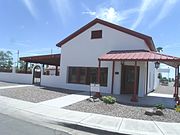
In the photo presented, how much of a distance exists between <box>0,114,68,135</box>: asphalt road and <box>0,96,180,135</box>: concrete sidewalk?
60cm

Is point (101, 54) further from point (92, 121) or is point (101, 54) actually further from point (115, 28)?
point (92, 121)

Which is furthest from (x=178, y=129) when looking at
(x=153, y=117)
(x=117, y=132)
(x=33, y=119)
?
(x=33, y=119)

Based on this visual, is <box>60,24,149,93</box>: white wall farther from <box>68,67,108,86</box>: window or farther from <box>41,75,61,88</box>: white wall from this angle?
<box>41,75,61,88</box>: white wall

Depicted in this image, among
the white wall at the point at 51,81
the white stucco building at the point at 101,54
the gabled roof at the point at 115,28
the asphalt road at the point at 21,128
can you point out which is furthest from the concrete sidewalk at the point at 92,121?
the white wall at the point at 51,81

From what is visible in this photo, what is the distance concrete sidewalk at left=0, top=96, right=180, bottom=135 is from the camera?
25.0 feet

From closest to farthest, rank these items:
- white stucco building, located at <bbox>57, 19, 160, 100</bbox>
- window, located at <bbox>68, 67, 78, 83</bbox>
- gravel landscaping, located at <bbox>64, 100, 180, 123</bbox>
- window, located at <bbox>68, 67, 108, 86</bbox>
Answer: gravel landscaping, located at <bbox>64, 100, 180, 123</bbox>
white stucco building, located at <bbox>57, 19, 160, 100</bbox>
window, located at <bbox>68, 67, 108, 86</bbox>
window, located at <bbox>68, 67, 78, 83</bbox>

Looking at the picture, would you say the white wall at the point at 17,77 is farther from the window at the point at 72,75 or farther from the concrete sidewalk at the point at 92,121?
the concrete sidewalk at the point at 92,121

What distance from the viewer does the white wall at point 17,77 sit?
25672 millimetres

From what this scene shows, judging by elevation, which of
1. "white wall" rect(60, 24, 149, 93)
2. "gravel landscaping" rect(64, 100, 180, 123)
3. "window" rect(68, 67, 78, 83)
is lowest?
"gravel landscaping" rect(64, 100, 180, 123)

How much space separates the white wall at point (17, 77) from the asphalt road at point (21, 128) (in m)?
17.7

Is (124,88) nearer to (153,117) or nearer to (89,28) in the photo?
(89,28)

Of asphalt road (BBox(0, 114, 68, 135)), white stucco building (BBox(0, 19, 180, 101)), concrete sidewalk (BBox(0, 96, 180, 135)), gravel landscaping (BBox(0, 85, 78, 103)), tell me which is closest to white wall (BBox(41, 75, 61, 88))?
white stucco building (BBox(0, 19, 180, 101))

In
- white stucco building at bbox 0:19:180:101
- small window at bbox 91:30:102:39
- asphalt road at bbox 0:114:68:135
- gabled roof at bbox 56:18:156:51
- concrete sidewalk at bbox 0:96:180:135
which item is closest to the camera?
asphalt road at bbox 0:114:68:135

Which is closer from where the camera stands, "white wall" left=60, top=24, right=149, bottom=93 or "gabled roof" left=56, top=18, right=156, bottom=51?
"gabled roof" left=56, top=18, right=156, bottom=51
